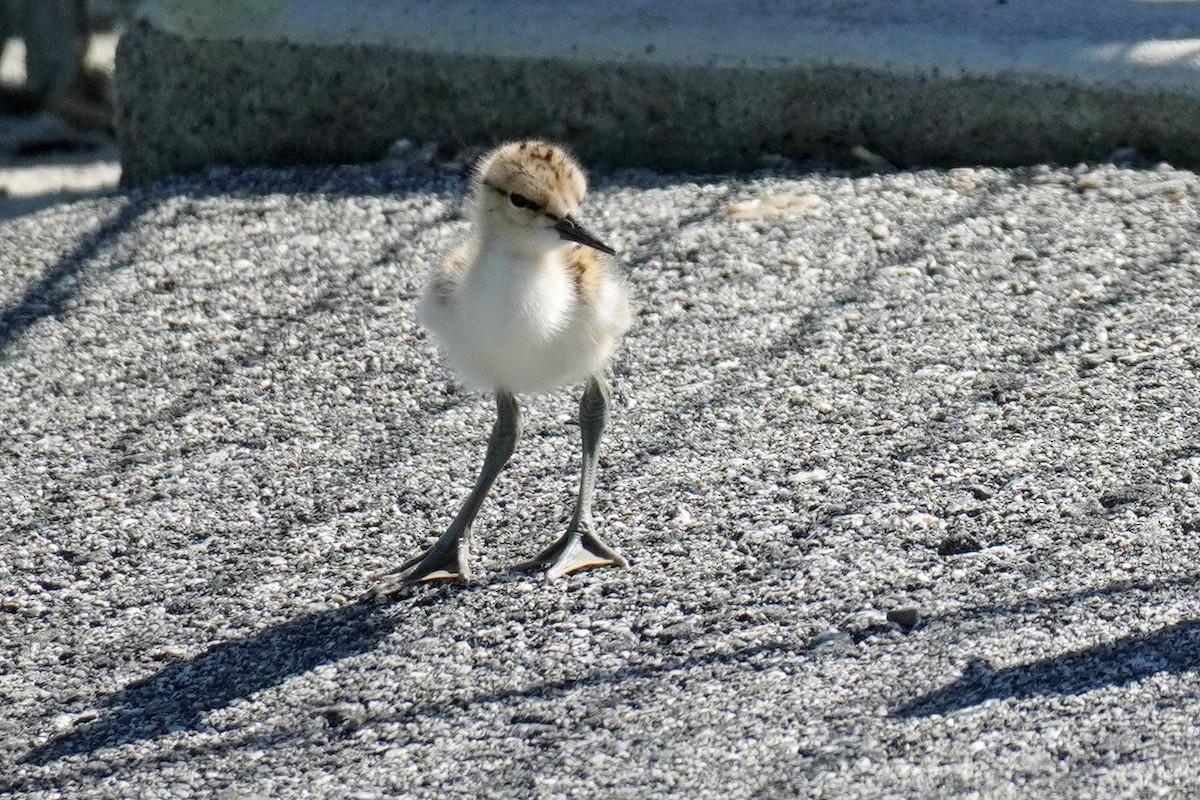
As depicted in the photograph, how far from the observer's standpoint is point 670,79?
5137 mm

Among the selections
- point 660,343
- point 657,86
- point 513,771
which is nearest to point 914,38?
point 657,86

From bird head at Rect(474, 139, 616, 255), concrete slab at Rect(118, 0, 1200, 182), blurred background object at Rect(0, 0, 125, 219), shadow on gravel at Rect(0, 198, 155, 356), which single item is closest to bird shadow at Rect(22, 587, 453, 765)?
bird head at Rect(474, 139, 616, 255)

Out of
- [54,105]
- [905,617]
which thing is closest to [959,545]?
[905,617]

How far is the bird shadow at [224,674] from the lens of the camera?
2811 mm

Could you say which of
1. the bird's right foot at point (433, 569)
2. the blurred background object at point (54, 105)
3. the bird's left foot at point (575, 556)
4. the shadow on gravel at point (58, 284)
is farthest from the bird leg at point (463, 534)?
the blurred background object at point (54, 105)

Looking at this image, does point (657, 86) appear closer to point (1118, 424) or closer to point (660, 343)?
point (660, 343)

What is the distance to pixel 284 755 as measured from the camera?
271cm

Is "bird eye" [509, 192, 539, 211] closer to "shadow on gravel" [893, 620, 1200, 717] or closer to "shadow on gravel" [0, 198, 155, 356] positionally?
"shadow on gravel" [893, 620, 1200, 717]

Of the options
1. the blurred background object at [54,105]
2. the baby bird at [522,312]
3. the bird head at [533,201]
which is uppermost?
the bird head at [533,201]

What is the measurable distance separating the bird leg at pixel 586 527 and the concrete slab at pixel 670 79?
2034 millimetres

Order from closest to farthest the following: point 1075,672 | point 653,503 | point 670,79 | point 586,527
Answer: point 1075,672 → point 586,527 → point 653,503 → point 670,79

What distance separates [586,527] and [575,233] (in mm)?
590

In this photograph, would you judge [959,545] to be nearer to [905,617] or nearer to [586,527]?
[905,617]

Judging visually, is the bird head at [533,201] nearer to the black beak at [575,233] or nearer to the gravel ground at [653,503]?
the black beak at [575,233]
